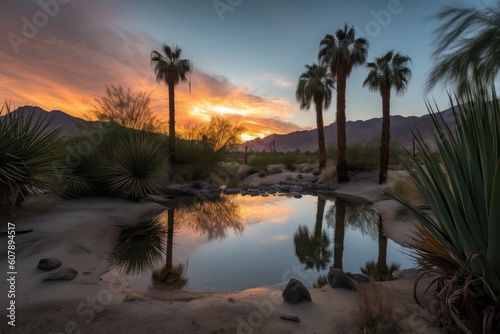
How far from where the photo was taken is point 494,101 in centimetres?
238

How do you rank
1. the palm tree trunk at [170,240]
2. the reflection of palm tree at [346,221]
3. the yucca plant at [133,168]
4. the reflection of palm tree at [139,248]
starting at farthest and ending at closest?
the yucca plant at [133,168], the reflection of palm tree at [346,221], the palm tree trunk at [170,240], the reflection of palm tree at [139,248]

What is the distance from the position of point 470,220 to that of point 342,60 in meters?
18.1

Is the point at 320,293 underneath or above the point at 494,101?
underneath

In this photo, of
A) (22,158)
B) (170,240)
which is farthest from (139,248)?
(22,158)

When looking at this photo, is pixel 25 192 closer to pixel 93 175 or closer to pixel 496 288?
Result: pixel 93 175

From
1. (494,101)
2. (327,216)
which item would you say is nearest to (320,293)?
(494,101)

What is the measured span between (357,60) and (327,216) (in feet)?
41.7

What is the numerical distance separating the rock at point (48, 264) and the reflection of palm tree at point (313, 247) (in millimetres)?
4649

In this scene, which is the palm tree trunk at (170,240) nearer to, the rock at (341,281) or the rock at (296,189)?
the rock at (341,281)

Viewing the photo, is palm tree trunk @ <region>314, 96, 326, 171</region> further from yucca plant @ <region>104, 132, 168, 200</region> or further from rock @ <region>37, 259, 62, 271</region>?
rock @ <region>37, 259, 62, 271</region>

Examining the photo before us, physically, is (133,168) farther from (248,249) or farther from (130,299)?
(130,299)

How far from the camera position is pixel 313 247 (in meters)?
6.92

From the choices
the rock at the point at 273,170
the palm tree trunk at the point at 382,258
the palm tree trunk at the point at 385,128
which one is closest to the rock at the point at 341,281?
the palm tree trunk at the point at 382,258

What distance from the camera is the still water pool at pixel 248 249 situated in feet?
16.6
